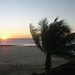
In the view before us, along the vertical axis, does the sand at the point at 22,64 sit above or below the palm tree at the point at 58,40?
below

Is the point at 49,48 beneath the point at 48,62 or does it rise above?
above

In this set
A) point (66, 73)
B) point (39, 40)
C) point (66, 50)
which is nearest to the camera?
point (66, 73)

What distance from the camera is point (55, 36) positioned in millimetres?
9055

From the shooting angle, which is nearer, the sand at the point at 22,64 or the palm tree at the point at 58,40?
the palm tree at the point at 58,40

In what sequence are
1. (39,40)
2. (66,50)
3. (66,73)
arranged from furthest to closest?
(39,40), (66,50), (66,73)

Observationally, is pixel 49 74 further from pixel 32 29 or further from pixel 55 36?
pixel 32 29

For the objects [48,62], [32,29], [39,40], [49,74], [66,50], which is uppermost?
[32,29]

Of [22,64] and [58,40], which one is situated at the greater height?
[58,40]

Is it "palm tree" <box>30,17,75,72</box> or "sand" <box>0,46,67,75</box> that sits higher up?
"palm tree" <box>30,17,75,72</box>

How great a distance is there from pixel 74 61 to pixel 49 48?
2.06m

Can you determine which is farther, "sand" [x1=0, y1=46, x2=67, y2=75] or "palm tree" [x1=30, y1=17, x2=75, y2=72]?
"sand" [x1=0, y1=46, x2=67, y2=75]

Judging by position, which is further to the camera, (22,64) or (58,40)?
(22,64)

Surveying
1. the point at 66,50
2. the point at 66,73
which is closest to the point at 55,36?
the point at 66,50

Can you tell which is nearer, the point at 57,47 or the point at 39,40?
the point at 57,47
